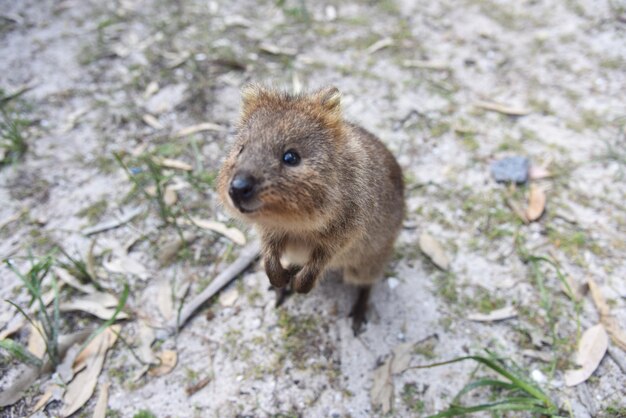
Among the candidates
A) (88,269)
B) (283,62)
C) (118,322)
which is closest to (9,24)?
(283,62)

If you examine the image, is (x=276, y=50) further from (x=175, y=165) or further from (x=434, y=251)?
(x=434, y=251)

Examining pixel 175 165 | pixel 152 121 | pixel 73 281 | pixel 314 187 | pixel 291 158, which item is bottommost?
pixel 73 281

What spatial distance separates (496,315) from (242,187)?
7.68 ft

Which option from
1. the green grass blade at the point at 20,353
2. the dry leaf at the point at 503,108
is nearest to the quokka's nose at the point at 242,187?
the green grass blade at the point at 20,353

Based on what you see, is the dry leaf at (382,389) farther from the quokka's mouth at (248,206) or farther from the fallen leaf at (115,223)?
the fallen leaf at (115,223)

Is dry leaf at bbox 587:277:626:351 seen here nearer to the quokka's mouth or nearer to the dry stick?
the dry stick

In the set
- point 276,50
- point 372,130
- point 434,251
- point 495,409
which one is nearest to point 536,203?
point 434,251

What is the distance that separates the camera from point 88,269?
3.54m

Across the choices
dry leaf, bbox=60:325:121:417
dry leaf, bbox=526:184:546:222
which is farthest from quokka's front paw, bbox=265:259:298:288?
dry leaf, bbox=526:184:546:222

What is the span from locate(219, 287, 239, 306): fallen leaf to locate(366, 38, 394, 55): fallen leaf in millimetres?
3666

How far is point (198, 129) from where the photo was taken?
185 inches

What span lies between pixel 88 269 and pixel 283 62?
339cm

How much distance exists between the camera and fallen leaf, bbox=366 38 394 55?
5.65 metres

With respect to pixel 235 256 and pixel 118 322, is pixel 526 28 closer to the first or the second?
pixel 235 256
